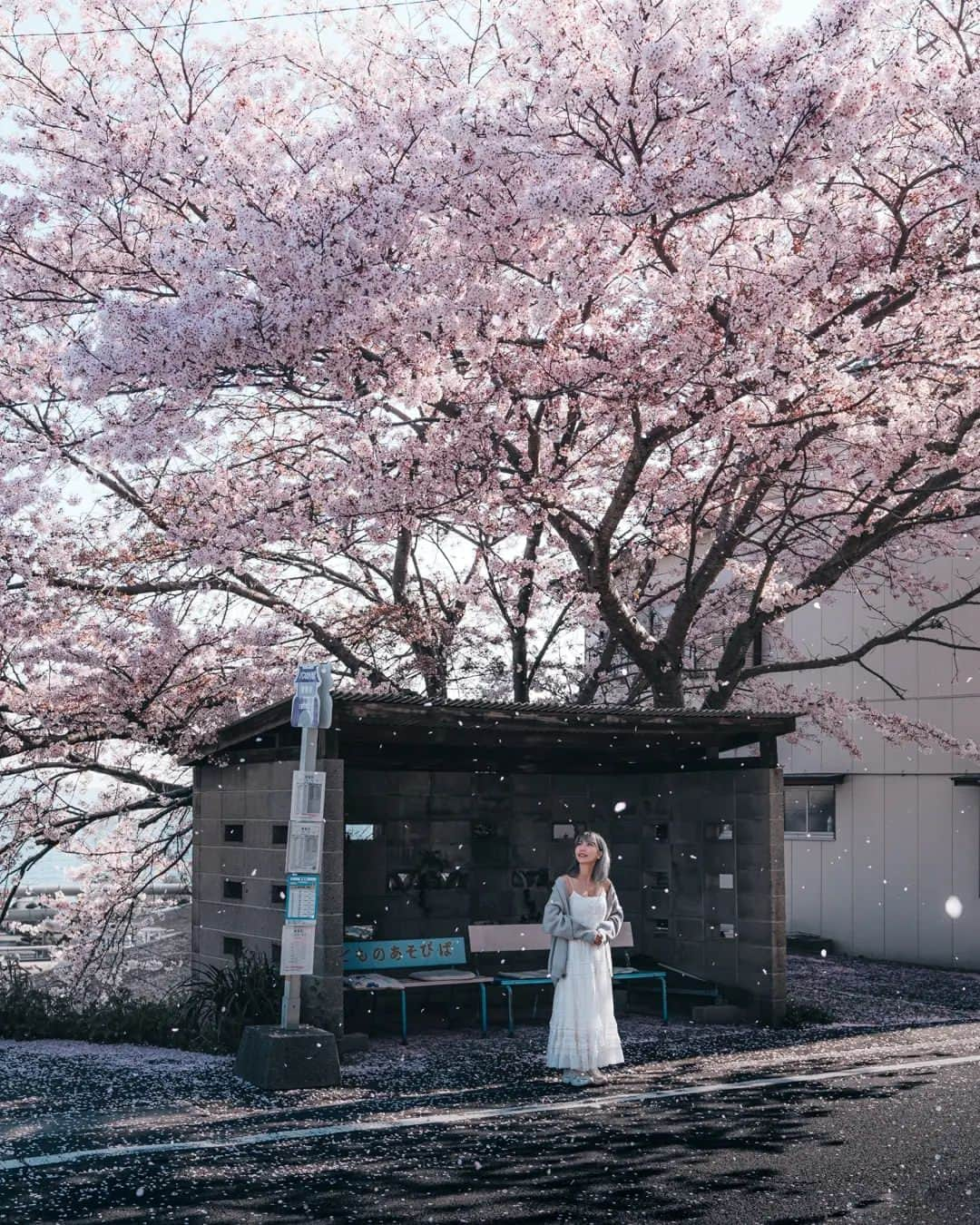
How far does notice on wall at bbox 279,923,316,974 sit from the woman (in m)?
1.82

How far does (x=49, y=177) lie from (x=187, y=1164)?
33.1ft

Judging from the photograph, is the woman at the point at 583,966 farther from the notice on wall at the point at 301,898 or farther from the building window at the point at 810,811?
the building window at the point at 810,811

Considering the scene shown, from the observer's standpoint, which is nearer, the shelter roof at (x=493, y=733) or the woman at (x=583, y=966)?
the woman at (x=583, y=966)

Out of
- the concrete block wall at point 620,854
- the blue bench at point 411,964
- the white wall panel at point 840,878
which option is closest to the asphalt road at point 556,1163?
the blue bench at point 411,964

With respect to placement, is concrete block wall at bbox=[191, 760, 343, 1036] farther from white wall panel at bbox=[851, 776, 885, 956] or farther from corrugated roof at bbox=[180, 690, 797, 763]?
white wall panel at bbox=[851, 776, 885, 956]

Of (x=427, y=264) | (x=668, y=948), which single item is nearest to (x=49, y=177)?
(x=427, y=264)

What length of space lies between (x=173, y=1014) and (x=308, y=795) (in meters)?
3.26

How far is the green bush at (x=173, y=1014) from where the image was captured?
11648mm

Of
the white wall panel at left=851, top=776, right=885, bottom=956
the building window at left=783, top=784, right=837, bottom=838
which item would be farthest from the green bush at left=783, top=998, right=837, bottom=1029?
the building window at left=783, top=784, right=837, bottom=838

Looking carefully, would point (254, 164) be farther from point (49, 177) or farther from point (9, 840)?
point (9, 840)

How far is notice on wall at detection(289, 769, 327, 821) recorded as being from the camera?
10.4 m

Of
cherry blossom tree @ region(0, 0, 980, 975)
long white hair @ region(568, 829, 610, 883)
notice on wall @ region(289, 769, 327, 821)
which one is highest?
cherry blossom tree @ region(0, 0, 980, 975)

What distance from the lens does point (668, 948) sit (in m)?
15.1

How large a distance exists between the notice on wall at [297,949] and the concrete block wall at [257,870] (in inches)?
35.4
